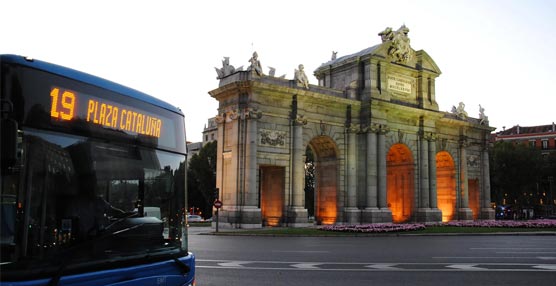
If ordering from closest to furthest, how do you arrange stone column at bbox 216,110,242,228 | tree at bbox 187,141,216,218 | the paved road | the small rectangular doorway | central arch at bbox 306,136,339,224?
1. the paved road
2. stone column at bbox 216,110,242,228
3. the small rectangular doorway
4. central arch at bbox 306,136,339,224
5. tree at bbox 187,141,216,218

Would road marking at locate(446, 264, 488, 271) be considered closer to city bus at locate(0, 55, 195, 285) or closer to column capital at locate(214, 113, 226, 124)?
city bus at locate(0, 55, 195, 285)

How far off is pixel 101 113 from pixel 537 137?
105 metres

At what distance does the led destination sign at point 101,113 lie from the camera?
193 inches

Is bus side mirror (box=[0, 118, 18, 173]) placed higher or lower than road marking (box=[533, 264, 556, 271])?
higher

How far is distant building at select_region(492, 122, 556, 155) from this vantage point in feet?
313

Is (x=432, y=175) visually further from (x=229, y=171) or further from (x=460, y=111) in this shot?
(x=229, y=171)

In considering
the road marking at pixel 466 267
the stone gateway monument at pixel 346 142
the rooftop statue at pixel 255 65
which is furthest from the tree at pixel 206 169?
the road marking at pixel 466 267

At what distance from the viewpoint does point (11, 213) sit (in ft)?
14.1

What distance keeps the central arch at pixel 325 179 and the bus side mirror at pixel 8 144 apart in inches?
1401

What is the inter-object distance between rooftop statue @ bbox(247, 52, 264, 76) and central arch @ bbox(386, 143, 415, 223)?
14833 millimetres

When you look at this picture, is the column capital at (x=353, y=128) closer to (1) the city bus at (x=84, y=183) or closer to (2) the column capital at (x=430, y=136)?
(2) the column capital at (x=430, y=136)

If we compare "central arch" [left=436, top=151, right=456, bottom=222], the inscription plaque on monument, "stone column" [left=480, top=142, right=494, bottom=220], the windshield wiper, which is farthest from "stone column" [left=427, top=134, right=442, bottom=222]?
the windshield wiper

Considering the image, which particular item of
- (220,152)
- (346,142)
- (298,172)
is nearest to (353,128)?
(346,142)

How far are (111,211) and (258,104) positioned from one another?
3013 cm
